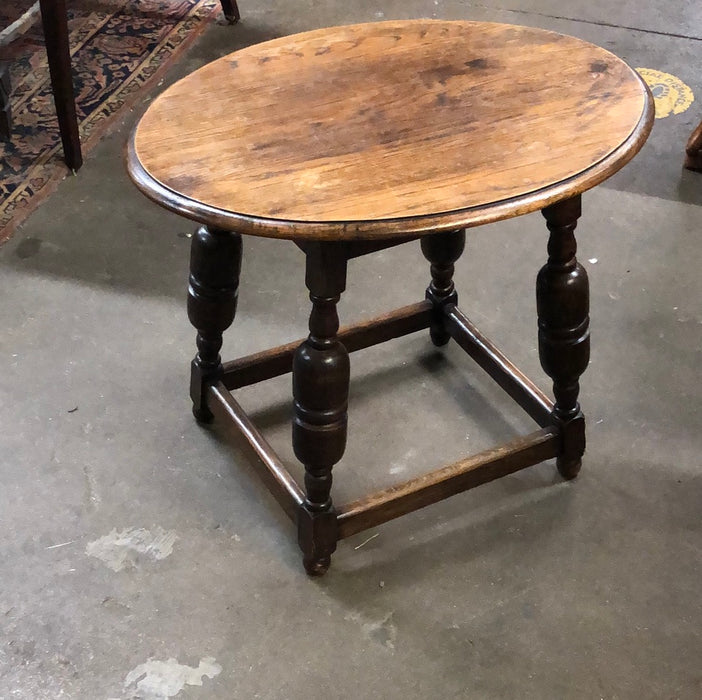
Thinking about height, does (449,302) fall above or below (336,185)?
below

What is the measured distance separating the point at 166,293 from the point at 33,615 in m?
0.78

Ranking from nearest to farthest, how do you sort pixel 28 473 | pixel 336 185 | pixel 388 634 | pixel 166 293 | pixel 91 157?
1. pixel 336 185
2. pixel 388 634
3. pixel 28 473
4. pixel 166 293
5. pixel 91 157

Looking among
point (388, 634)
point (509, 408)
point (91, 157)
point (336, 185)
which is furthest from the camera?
point (91, 157)

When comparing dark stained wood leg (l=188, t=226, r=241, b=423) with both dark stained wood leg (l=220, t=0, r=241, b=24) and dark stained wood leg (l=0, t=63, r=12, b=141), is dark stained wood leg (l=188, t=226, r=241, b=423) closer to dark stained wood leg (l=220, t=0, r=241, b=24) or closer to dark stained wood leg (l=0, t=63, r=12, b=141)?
dark stained wood leg (l=0, t=63, r=12, b=141)

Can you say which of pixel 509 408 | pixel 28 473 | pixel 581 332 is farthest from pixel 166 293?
pixel 581 332

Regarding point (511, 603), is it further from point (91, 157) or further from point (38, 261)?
point (91, 157)

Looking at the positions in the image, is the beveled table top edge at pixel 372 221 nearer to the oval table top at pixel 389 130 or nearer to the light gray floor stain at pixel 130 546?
the oval table top at pixel 389 130

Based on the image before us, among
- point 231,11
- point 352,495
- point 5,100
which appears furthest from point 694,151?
point 5,100

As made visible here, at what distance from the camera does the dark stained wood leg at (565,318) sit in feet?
4.35

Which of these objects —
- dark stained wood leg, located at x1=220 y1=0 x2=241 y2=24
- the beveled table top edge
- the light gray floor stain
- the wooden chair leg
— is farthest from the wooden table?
dark stained wood leg, located at x1=220 y1=0 x2=241 y2=24

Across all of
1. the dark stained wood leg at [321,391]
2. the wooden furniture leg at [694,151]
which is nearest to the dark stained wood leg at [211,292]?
the dark stained wood leg at [321,391]

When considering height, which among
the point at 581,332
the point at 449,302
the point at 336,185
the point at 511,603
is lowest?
the point at 511,603

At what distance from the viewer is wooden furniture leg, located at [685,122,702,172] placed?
228cm

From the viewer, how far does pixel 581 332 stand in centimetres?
142
